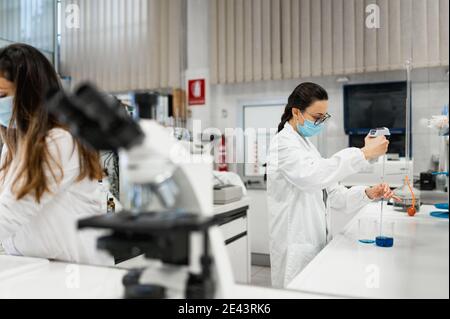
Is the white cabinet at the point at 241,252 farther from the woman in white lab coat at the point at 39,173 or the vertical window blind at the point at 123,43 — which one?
the vertical window blind at the point at 123,43

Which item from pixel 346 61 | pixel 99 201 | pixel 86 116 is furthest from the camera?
pixel 346 61

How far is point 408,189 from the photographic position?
1.44 m

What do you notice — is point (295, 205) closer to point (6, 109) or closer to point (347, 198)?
point (347, 198)

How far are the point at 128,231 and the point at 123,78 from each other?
0.81 meters

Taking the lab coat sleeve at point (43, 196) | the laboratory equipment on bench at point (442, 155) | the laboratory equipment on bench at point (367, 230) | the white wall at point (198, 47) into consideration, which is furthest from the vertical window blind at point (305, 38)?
the lab coat sleeve at point (43, 196)

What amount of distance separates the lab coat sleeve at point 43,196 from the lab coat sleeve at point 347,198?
0.92 m

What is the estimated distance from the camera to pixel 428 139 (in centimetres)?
116

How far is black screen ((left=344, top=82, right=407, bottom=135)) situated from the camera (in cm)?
150

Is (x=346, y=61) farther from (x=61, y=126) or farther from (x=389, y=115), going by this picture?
(x=61, y=126)

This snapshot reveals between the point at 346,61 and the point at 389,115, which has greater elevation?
the point at 346,61

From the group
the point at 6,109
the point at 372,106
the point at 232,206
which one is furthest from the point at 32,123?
the point at 372,106

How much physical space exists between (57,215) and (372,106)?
4.18ft

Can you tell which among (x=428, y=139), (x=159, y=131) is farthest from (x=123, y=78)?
(x=428, y=139)

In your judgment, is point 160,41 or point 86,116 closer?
point 86,116
